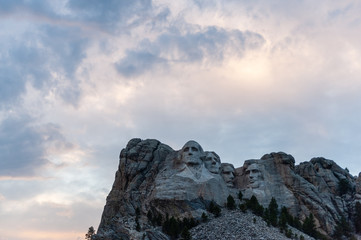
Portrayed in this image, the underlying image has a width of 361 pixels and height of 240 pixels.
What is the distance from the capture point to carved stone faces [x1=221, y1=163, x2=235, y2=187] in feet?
233

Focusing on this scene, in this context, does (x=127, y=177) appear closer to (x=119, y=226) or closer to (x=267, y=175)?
(x=119, y=226)

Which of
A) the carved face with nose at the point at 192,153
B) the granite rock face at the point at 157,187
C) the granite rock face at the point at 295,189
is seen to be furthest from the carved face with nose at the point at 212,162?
the granite rock face at the point at 295,189

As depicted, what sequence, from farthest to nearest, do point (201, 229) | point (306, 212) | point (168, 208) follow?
point (306, 212)
point (168, 208)
point (201, 229)

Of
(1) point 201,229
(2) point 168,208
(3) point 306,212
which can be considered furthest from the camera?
(3) point 306,212

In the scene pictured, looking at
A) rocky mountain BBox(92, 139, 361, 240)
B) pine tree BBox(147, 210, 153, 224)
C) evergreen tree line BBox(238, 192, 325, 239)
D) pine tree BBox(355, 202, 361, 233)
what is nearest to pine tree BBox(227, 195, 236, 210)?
rocky mountain BBox(92, 139, 361, 240)

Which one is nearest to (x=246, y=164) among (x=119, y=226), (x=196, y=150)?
(x=196, y=150)

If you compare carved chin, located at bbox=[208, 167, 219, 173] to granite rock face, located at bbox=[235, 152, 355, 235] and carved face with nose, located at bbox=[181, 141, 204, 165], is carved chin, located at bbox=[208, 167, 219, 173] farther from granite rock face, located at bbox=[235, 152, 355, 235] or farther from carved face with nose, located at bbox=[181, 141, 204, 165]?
granite rock face, located at bbox=[235, 152, 355, 235]

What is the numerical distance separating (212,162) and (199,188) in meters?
6.31

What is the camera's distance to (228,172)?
236 ft

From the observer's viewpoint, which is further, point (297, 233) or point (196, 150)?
point (196, 150)

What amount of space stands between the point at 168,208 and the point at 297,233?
13.8 metres

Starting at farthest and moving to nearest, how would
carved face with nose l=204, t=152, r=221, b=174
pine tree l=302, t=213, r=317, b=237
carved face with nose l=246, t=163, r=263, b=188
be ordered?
carved face with nose l=246, t=163, r=263, b=188 < carved face with nose l=204, t=152, r=221, b=174 < pine tree l=302, t=213, r=317, b=237

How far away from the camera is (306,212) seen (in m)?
67.8

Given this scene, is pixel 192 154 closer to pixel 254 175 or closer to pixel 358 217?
pixel 254 175
